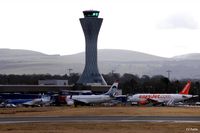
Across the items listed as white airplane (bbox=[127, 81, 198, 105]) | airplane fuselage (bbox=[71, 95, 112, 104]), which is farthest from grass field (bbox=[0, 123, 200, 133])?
white airplane (bbox=[127, 81, 198, 105])

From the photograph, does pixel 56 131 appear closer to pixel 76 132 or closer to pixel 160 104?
pixel 76 132

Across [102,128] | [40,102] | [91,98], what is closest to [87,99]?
[91,98]

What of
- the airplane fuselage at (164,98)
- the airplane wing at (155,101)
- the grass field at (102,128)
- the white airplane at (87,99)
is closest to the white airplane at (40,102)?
the white airplane at (87,99)

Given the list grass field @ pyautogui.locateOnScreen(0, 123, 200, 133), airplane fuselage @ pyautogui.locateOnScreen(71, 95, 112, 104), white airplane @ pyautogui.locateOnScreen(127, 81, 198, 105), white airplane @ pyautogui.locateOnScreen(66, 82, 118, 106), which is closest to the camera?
grass field @ pyautogui.locateOnScreen(0, 123, 200, 133)

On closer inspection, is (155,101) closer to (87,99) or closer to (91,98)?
(91,98)

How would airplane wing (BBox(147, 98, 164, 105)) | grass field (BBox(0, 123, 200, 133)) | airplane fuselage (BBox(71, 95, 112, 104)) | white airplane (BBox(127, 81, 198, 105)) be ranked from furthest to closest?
airplane wing (BBox(147, 98, 164, 105)), white airplane (BBox(127, 81, 198, 105)), airplane fuselage (BBox(71, 95, 112, 104)), grass field (BBox(0, 123, 200, 133))

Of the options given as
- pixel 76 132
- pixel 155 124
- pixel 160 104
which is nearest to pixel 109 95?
pixel 160 104

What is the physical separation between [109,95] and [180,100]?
2024 cm

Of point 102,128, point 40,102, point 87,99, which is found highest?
point 87,99

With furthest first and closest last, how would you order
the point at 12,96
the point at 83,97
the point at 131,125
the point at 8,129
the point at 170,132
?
the point at 12,96 → the point at 83,97 → the point at 131,125 → the point at 8,129 → the point at 170,132

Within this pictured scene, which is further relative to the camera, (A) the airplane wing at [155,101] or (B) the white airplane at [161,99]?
(A) the airplane wing at [155,101]

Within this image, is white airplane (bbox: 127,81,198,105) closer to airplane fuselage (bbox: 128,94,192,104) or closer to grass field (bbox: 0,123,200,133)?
airplane fuselage (bbox: 128,94,192,104)

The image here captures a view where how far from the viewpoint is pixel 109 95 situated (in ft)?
468

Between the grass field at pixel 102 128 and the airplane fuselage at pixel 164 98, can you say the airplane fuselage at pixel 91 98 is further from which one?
the grass field at pixel 102 128
